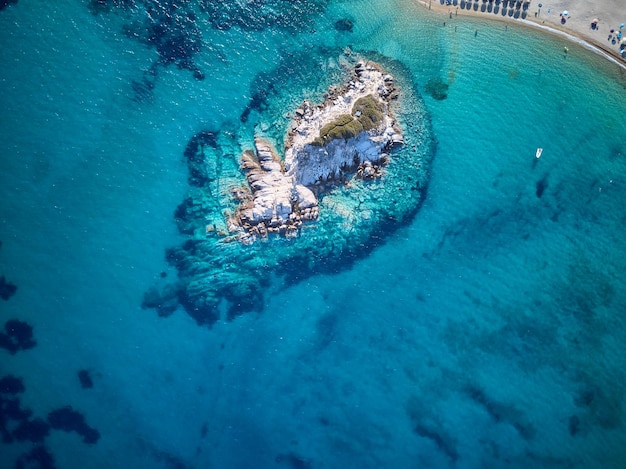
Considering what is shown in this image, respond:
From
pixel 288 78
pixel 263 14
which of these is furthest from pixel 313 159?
pixel 263 14

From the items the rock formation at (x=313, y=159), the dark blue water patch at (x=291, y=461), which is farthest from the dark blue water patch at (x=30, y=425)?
the rock formation at (x=313, y=159)

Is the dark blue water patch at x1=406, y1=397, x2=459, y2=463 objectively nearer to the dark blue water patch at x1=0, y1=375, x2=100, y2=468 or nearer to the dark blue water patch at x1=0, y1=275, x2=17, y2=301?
the dark blue water patch at x1=0, y1=375, x2=100, y2=468

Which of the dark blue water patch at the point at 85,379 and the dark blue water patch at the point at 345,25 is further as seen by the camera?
the dark blue water patch at the point at 345,25

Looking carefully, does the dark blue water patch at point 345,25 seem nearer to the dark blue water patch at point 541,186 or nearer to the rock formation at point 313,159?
the rock formation at point 313,159

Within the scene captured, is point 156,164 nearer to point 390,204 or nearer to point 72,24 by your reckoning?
point 72,24

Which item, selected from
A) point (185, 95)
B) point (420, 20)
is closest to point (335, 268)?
point (185, 95)
